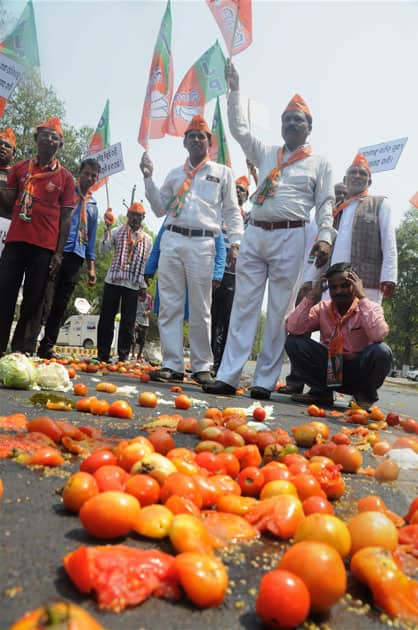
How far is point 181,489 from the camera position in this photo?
1.57 m

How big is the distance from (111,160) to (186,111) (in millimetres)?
1715

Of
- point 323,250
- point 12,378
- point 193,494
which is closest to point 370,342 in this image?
point 323,250

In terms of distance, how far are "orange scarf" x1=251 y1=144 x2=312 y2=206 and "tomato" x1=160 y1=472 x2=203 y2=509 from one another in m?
3.91

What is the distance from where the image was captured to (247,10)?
6.88 metres

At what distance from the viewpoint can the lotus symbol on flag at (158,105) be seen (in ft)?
28.0

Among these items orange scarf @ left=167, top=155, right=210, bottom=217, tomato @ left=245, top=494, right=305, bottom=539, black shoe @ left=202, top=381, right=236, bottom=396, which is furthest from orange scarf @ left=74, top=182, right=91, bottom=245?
tomato @ left=245, top=494, right=305, bottom=539

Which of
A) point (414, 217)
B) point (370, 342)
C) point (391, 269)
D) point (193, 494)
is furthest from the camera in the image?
point (414, 217)

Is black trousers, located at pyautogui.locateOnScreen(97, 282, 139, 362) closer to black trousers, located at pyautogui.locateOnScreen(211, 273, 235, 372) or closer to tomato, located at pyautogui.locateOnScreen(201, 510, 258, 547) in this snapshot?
black trousers, located at pyautogui.locateOnScreen(211, 273, 235, 372)

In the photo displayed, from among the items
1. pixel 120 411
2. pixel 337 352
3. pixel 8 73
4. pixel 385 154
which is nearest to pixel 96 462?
pixel 120 411

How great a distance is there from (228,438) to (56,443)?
78 centimetres

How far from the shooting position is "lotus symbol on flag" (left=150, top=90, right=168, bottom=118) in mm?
8531

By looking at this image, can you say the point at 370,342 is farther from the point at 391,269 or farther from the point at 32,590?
the point at 32,590

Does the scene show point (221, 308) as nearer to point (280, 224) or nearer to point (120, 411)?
point (280, 224)

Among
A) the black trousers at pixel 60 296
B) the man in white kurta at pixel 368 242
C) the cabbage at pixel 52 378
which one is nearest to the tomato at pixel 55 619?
the cabbage at pixel 52 378
